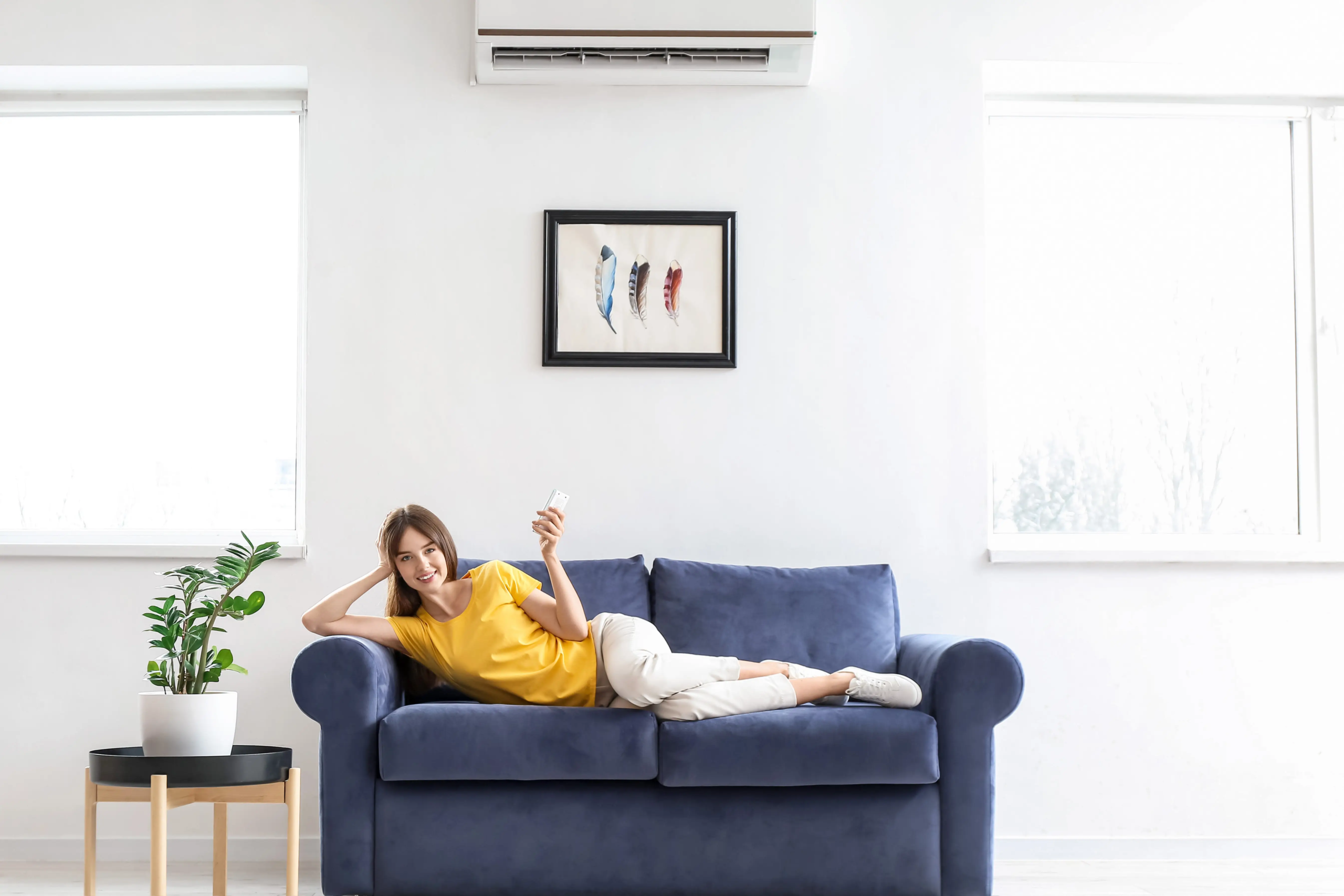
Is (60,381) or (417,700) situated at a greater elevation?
(60,381)

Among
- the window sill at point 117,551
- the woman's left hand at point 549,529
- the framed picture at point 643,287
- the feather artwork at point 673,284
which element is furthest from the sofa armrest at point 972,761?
the window sill at point 117,551

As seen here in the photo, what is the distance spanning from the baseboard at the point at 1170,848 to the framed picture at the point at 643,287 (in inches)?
64.1

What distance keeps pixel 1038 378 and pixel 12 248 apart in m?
3.27

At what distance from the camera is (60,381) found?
3.24m

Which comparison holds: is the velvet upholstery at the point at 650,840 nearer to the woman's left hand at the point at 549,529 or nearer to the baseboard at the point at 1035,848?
the woman's left hand at the point at 549,529

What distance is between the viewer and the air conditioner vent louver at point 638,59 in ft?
9.90

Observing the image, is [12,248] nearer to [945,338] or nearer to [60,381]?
[60,381]

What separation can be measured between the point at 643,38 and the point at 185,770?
2.20 metres

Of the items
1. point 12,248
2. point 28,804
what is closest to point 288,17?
point 12,248

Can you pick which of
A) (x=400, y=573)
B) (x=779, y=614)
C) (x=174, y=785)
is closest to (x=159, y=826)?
(x=174, y=785)

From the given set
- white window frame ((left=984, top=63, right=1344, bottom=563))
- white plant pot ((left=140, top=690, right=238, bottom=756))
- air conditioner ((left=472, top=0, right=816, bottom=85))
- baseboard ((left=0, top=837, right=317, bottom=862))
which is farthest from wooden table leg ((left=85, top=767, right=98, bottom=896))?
white window frame ((left=984, top=63, right=1344, bottom=563))

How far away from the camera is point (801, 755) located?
224 centimetres

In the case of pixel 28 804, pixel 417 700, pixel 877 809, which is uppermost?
pixel 417 700

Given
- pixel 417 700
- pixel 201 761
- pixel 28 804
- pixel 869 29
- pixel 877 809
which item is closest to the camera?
pixel 201 761
